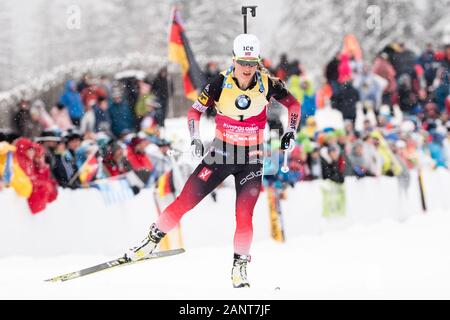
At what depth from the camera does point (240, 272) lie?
5621 millimetres

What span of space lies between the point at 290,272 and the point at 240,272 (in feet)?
4.49

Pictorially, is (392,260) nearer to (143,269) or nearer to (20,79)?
(143,269)

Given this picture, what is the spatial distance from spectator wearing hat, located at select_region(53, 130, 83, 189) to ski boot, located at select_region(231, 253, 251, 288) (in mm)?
2891

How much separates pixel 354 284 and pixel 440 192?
17.6 ft

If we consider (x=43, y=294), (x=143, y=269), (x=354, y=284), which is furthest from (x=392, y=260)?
(x=43, y=294)

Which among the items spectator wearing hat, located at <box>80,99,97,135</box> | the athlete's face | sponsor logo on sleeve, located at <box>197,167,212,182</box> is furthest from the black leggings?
spectator wearing hat, located at <box>80,99,97,135</box>

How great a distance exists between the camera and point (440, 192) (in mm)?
10969

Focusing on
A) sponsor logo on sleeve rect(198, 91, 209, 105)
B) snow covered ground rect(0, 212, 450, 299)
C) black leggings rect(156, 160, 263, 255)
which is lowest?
snow covered ground rect(0, 212, 450, 299)

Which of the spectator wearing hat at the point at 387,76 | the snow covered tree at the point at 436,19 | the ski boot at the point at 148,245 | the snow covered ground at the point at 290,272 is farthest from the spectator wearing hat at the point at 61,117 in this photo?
the snow covered tree at the point at 436,19

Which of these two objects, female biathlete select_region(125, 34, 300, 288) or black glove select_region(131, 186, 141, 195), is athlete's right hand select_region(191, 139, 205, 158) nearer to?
female biathlete select_region(125, 34, 300, 288)

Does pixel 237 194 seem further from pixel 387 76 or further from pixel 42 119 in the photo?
pixel 387 76

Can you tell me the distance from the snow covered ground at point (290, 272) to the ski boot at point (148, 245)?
0.27 m

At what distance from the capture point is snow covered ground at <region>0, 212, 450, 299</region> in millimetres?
5191

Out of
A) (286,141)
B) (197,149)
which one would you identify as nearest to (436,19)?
(286,141)
